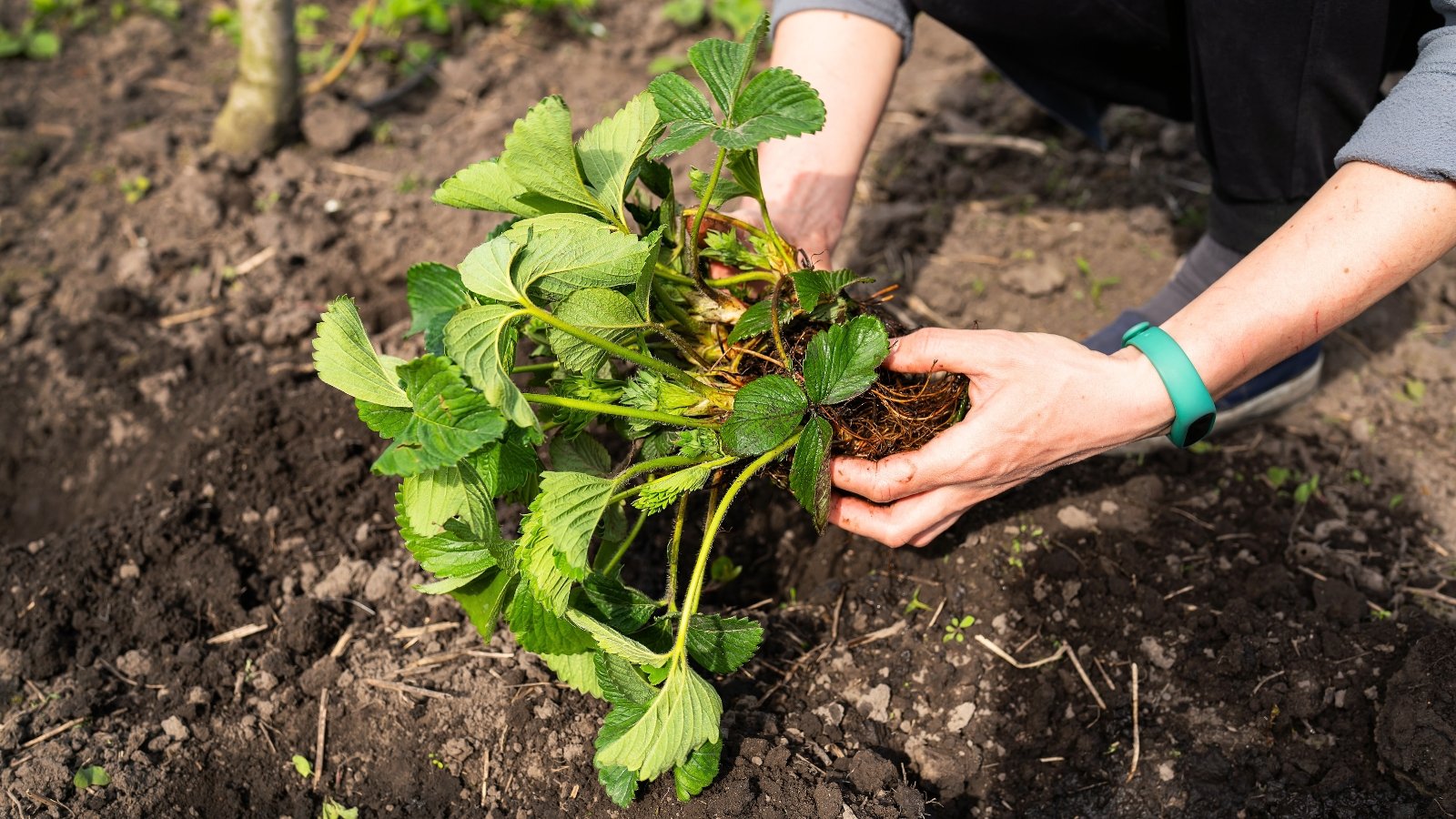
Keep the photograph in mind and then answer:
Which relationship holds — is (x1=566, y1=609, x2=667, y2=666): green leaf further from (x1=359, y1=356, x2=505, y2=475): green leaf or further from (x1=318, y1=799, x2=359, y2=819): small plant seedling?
(x1=318, y1=799, x2=359, y2=819): small plant seedling

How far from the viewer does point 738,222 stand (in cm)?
171

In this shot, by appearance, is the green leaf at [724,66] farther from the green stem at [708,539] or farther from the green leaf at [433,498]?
the green leaf at [433,498]

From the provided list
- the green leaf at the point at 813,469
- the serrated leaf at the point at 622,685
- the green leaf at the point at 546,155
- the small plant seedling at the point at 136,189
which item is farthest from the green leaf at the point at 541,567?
the small plant seedling at the point at 136,189

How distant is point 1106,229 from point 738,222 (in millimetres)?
1379

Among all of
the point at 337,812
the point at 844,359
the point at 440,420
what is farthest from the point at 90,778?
the point at 844,359

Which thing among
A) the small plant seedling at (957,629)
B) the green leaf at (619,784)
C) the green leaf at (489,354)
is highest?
the green leaf at (489,354)

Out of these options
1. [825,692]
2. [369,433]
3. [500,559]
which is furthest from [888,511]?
[369,433]

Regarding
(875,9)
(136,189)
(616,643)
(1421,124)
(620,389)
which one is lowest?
(136,189)

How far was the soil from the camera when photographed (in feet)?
5.33

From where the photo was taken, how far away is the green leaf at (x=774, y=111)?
4.57ft

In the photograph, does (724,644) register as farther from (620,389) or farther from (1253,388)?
(1253,388)

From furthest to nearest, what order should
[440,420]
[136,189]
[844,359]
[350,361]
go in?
[136,189]
[844,359]
[350,361]
[440,420]

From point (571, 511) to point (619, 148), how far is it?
52 cm

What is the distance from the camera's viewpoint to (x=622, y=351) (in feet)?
4.77
